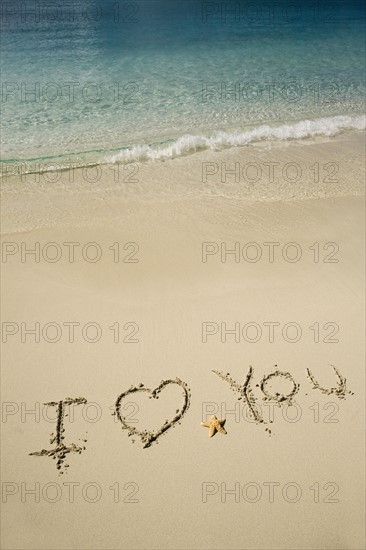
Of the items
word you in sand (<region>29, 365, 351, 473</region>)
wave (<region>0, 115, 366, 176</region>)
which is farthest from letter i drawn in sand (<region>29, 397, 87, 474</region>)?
wave (<region>0, 115, 366, 176</region>)

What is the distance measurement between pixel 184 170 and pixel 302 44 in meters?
12.4

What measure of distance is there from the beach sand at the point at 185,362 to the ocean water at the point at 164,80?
8.40 ft

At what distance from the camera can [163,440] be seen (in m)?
4.53

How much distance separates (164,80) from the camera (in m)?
13.4

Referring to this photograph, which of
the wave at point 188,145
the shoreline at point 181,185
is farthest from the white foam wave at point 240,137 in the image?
the shoreline at point 181,185

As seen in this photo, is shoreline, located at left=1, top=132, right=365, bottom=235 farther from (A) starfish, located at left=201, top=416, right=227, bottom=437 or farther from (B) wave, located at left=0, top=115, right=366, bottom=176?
(A) starfish, located at left=201, top=416, right=227, bottom=437

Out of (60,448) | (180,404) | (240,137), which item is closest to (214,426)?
(180,404)

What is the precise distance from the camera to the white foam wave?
369 inches

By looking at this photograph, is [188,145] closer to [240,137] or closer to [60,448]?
[240,137]

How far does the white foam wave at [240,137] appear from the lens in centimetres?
938

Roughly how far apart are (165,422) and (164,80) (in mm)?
11735

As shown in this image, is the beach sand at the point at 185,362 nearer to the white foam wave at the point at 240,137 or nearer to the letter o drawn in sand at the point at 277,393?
the letter o drawn in sand at the point at 277,393

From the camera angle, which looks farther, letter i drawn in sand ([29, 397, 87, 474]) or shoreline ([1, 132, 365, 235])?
shoreline ([1, 132, 365, 235])

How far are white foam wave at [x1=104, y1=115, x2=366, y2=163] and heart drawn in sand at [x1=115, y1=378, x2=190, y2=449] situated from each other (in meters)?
5.79
